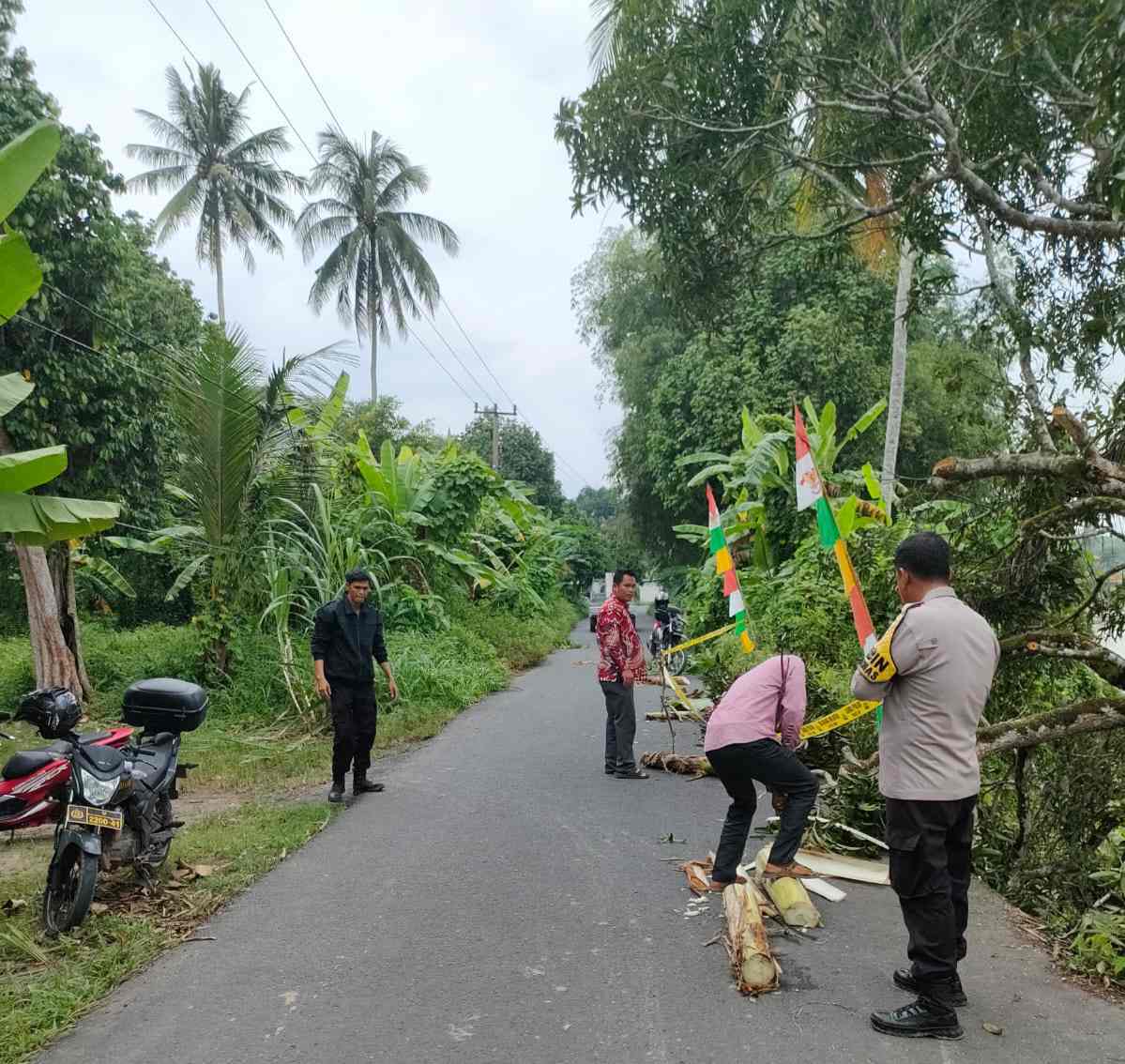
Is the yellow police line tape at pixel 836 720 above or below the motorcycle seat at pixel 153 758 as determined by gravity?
above

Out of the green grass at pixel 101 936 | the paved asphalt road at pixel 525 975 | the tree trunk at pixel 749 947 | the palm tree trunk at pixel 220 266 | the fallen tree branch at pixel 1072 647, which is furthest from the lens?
the palm tree trunk at pixel 220 266

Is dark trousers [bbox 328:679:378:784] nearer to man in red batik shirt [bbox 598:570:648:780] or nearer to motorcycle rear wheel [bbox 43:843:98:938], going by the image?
man in red batik shirt [bbox 598:570:648:780]

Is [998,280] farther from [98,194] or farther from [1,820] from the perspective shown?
[98,194]

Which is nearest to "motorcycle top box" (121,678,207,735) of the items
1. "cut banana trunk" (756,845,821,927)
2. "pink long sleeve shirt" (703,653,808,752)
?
"pink long sleeve shirt" (703,653,808,752)

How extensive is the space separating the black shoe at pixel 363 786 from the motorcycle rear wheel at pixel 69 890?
3.06m

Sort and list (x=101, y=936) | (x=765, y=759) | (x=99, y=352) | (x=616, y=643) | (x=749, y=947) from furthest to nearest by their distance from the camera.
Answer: (x=99, y=352) < (x=616, y=643) < (x=765, y=759) < (x=101, y=936) < (x=749, y=947)

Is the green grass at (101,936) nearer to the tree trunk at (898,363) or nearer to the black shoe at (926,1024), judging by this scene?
the black shoe at (926,1024)

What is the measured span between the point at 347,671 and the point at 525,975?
149 inches

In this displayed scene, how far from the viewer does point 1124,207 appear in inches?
179

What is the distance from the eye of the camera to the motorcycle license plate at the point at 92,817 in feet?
16.1

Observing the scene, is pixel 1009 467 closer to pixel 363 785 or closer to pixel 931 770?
pixel 931 770

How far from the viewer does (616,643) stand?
8.95 meters

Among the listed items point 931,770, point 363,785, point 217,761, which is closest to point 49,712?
point 363,785

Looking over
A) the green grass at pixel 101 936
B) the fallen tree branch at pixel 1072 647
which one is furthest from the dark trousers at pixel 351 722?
the fallen tree branch at pixel 1072 647
